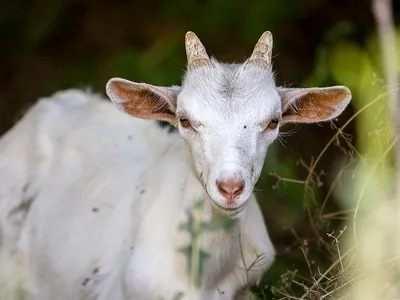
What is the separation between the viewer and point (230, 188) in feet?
16.9

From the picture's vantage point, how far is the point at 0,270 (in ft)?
22.7

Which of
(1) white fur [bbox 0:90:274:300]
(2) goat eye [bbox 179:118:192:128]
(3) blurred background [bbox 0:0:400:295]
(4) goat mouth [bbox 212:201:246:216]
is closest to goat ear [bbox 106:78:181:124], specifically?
(2) goat eye [bbox 179:118:192:128]

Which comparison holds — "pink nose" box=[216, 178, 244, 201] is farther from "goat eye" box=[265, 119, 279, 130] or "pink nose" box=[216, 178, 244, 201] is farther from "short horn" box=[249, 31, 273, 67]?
"short horn" box=[249, 31, 273, 67]

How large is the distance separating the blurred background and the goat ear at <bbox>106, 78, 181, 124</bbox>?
193 centimetres

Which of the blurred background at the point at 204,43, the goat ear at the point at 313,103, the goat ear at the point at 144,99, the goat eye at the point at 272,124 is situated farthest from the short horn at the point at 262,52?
the blurred background at the point at 204,43

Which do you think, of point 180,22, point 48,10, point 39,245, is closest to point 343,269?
point 39,245

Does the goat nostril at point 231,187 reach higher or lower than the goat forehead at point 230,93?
lower

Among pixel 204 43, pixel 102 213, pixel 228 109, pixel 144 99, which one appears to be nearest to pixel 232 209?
pixel 228 109

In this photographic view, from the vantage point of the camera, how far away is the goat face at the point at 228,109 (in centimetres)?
528

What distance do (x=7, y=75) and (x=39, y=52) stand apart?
20.0 inches

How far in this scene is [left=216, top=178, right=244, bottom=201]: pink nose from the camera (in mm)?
5156

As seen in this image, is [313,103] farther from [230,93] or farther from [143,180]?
[143,180]

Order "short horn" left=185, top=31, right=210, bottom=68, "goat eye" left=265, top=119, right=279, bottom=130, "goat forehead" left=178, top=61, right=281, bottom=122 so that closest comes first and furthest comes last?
1. "goat forehead" left=178, top=61, right=281, bottom=122
2. "goat eye" left=265, top=119, right=279, bottom=130
3. "short horn" left=185, top=31, right=210, bottom=68

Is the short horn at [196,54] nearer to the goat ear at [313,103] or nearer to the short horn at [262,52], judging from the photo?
the short horn at [262,52]
